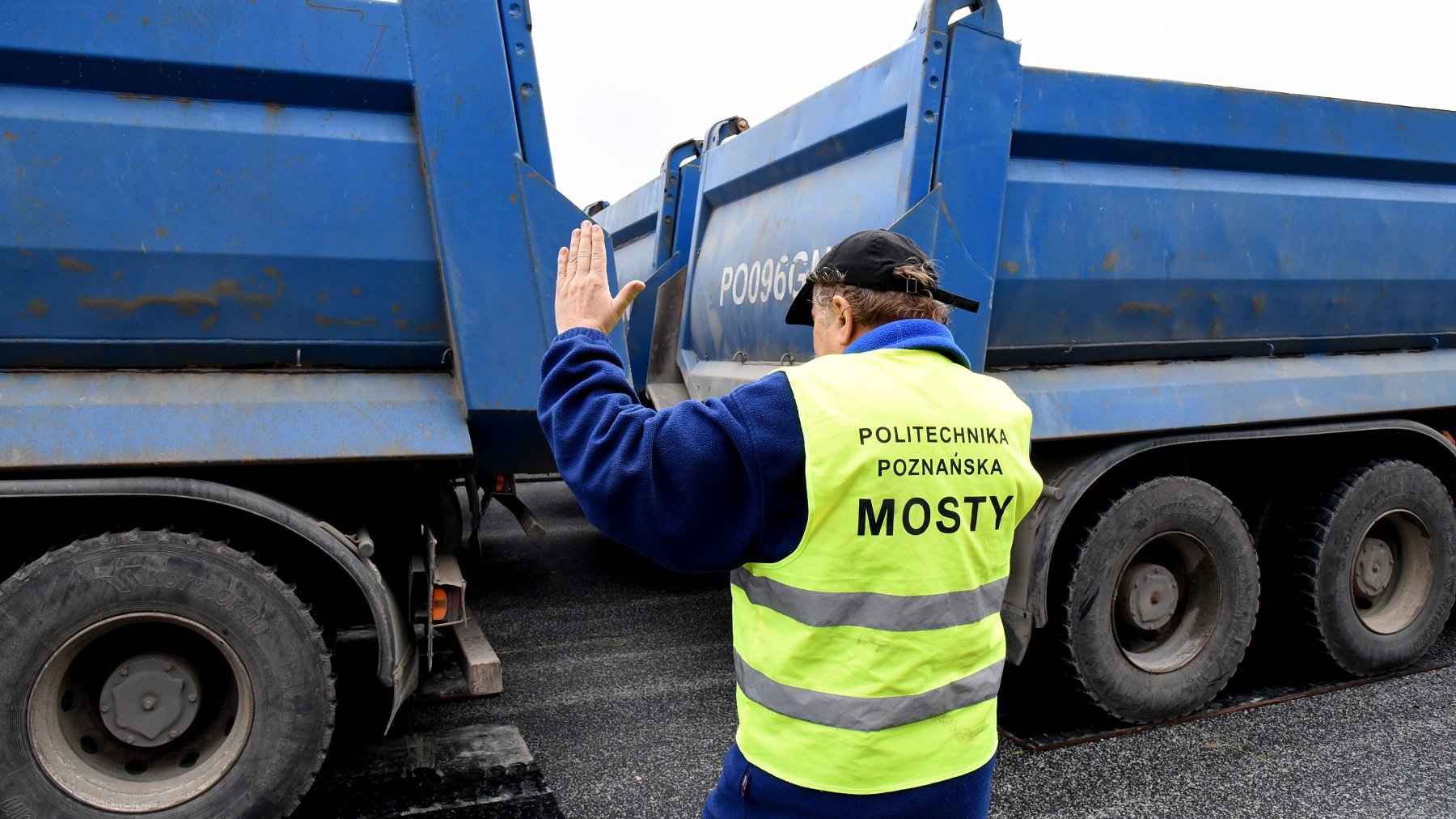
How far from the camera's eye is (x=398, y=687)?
8.71 feet

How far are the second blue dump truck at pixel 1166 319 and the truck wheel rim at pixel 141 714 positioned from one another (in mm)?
2127

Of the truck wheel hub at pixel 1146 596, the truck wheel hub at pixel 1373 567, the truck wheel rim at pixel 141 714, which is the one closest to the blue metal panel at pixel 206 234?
the truck wheel rim at pixel 141 714

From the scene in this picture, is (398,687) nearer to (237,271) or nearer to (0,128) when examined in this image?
(237,271)

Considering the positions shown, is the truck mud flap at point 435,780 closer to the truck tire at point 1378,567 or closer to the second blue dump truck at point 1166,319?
the second blue dump truck at point 1166,319

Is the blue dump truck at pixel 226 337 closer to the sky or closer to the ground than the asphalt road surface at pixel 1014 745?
closer to the sky

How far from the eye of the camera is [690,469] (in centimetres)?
142

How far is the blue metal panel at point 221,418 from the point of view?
2.38 m

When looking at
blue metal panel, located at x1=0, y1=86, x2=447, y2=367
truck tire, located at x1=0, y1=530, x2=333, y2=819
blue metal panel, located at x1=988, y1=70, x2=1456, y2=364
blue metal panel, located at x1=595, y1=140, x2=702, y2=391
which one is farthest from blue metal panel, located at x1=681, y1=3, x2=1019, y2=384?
truck tire, located at x1=0, y1=530, x2=333, y2=819

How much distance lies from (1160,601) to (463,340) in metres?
2.67

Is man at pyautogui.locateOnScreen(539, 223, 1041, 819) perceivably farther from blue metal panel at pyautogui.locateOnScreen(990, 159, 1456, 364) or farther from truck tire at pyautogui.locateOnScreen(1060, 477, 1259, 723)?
truck tire at pyautogui.locateOnScreen(1060, 477, 1259, 723)

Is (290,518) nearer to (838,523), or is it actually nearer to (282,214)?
(282,214)

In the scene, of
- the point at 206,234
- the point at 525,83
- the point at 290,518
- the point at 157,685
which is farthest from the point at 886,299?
the point at 157,685

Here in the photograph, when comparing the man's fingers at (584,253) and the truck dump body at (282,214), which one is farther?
the truck dump body at (282,214)

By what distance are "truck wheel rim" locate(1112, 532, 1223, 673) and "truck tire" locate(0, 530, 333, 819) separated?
108 inches
